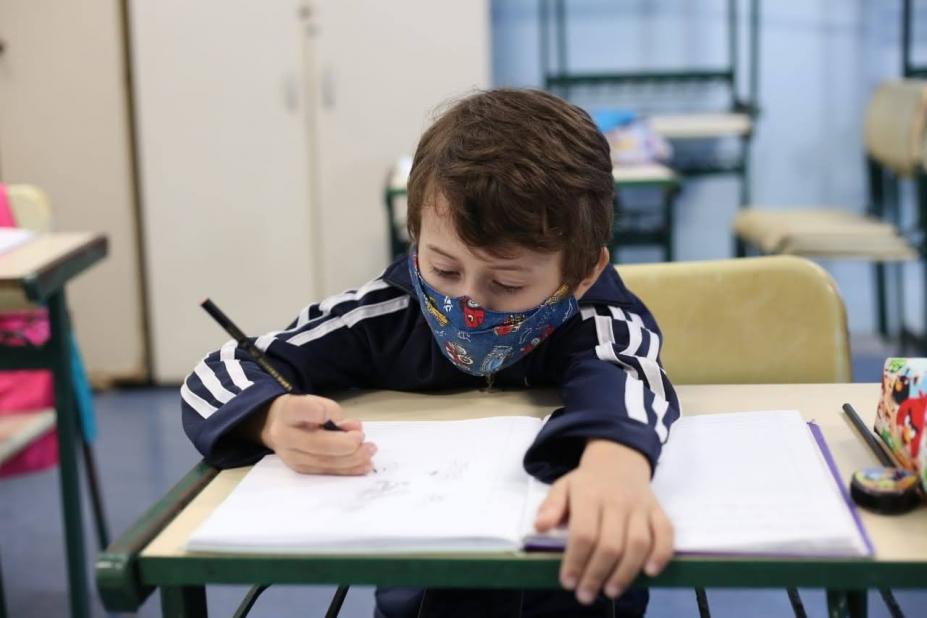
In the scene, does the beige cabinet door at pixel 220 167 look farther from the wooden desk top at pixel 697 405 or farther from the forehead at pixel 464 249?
the forehead at pixel 464 249

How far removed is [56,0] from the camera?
A: 3557 mm

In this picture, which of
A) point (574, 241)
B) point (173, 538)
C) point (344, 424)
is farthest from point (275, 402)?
point (574, 241)

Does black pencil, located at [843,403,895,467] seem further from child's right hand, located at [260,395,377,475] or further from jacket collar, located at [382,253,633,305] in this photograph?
child's right hand, located at [260,395,377,475]

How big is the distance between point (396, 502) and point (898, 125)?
292cm

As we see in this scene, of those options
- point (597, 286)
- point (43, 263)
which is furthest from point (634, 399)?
point (43, 263)

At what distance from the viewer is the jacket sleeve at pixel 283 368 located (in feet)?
3.45

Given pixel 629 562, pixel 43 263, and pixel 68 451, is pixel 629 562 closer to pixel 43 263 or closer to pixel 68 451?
pixel 43 263

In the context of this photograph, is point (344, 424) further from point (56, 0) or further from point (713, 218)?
point (713, 218)

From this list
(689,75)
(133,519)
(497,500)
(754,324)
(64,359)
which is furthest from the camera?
(689,75)

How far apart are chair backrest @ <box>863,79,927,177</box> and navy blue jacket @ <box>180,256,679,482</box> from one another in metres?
2.25

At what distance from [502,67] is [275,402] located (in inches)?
130

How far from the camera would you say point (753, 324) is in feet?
4.87

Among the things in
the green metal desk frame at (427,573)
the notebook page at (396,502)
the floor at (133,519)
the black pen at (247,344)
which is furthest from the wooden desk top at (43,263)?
the green metal desk frame at (427,573)

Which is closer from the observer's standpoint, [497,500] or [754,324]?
[497,500]
